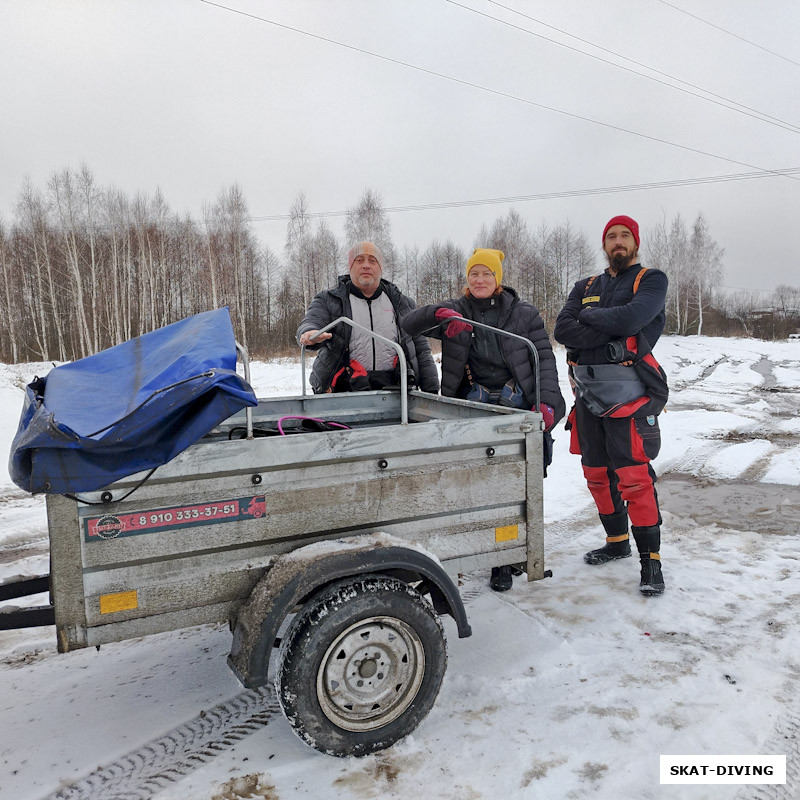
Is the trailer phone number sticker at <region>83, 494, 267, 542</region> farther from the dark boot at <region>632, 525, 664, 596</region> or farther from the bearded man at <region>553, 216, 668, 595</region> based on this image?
the dark boot at <region>632, 525, 664, 596</region>

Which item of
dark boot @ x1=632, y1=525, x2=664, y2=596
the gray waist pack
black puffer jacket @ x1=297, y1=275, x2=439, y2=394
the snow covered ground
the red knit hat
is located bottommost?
the snow covered ground

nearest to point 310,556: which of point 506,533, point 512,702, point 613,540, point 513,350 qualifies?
point 506,533

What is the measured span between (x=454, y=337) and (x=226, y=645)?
2.29 meters

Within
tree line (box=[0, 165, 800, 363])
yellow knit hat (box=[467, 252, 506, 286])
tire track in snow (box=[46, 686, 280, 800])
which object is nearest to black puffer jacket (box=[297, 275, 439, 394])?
yellow knit hat (box=[467, 252, 506, 286])

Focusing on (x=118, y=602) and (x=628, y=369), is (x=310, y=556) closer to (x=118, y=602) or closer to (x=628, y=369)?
(x=118, y=602)

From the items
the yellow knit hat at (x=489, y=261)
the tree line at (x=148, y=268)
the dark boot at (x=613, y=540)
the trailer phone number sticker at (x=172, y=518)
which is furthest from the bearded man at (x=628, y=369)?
the tree line at (x=148, y=268)

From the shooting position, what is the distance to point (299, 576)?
7.12ft

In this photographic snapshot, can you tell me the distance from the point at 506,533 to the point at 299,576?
3.38 feet

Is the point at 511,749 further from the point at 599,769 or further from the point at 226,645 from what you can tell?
the point at 226,645

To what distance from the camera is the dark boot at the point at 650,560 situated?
375 cm

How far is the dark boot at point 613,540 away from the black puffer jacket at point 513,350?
1032 mm

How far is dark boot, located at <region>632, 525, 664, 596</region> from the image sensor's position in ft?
12.3

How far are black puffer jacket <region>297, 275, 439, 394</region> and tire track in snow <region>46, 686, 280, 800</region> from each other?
212cm

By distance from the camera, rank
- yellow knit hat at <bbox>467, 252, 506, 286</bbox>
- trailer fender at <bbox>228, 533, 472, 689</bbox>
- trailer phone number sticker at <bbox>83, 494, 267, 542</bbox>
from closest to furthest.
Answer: trailer phone number sticker at <bbox>83, 494, 267, 542</bbox> < trailer fender at <bbox>228, 533, 472, 689</bbox> < yellow knit hat at <bbox>467, 252, 506, 286</bbox>
